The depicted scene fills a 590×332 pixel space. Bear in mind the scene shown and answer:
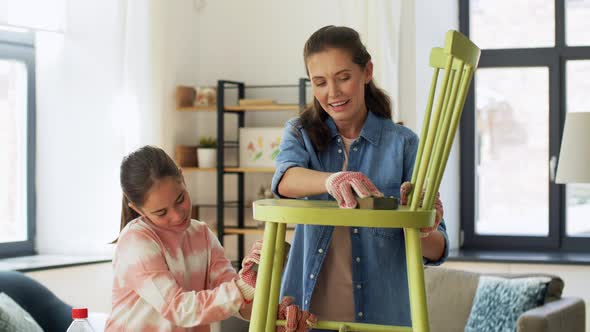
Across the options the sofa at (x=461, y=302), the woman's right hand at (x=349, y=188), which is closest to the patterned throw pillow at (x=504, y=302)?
the sofa at (x=461, y=302)

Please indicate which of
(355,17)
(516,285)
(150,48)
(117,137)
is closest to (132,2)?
(150,48)

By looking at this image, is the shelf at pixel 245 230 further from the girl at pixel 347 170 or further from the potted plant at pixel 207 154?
the girl at pixel 347 170

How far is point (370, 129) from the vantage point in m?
1.71

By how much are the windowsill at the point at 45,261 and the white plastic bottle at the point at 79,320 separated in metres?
2.42

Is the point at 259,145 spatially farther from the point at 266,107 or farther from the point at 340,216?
the point at 340,216

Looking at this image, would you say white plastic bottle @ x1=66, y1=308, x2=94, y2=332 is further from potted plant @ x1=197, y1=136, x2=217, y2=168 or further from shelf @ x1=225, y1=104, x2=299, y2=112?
potted plant @ x1=197, y1=136, x2=217, y2=168

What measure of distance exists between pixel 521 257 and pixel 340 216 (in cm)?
398

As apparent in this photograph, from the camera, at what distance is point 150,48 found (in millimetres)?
4867

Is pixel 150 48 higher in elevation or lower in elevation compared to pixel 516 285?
higher

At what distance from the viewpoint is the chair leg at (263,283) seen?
1494 millimetres

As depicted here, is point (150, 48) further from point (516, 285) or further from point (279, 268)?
point (279, 268)

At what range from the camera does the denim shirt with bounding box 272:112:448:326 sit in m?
1.66

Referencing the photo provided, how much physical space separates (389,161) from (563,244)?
4.05 m

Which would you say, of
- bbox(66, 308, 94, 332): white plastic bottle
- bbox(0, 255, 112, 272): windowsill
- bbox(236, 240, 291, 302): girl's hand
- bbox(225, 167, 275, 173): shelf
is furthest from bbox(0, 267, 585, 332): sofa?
bbox(236, 240, 291, 302): girl's hand
